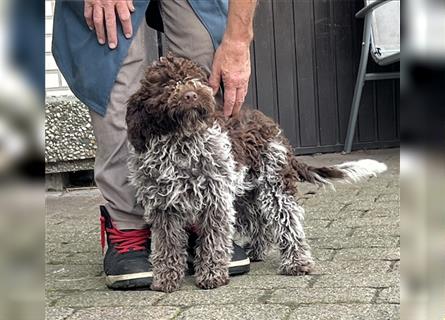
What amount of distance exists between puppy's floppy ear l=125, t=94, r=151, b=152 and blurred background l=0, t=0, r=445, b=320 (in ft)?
6.97

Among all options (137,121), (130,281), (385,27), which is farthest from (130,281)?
(385,27)

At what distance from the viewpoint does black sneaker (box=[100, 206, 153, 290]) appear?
11.0 ft

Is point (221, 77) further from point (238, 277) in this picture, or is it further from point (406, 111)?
point (406, 111)

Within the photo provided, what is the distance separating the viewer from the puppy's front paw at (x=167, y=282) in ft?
10.8

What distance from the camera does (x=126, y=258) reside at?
11.3ft

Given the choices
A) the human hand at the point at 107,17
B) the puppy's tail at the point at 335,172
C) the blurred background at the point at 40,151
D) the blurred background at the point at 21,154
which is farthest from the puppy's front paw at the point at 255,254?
the blurred background at the point at 21,154

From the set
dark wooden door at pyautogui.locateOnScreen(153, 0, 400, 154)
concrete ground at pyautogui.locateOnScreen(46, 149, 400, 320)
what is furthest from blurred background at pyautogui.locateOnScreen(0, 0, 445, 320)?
dark wooden door at pyautogui.locateOnScreen(153, 0, 400, 154)

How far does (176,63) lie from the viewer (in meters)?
3.20

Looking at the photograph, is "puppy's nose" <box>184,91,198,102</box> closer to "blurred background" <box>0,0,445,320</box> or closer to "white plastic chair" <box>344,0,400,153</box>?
"blurred background" <box>0,0,445,320</box>

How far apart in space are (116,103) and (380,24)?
366 cm

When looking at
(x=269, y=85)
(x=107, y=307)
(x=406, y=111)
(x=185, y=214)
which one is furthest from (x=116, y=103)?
(x=269, y=85)

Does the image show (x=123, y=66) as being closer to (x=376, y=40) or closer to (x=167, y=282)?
(x=167, y=282)

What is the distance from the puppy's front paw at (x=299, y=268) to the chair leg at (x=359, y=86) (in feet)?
10.8

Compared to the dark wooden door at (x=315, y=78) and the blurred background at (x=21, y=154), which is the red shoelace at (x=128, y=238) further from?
the dark wooden door at (x=315, y=78)
